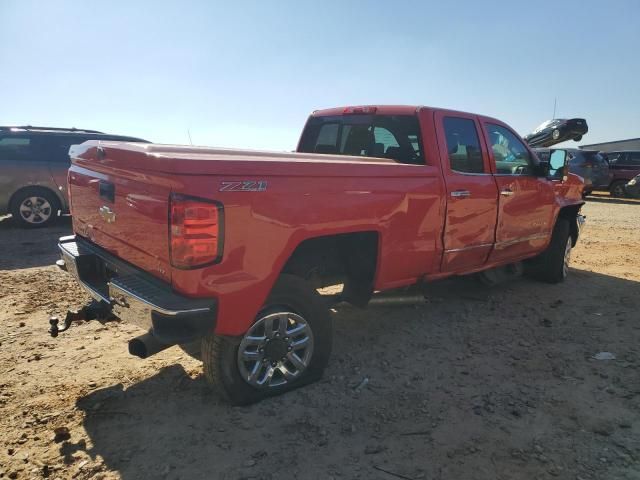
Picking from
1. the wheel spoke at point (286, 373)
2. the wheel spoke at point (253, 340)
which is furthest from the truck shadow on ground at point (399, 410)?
the wheel spoke at point (253, 340)

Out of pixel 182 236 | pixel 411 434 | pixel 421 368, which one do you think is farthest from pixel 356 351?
pixel 182 236

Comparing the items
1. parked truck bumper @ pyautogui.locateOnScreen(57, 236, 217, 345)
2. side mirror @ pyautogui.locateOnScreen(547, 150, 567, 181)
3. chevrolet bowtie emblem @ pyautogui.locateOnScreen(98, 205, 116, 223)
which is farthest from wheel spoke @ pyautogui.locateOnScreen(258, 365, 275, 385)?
side mirror @ pyautogui.locateOnScreen(547, 150, 567, 181)

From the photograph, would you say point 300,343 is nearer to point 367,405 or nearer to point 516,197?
point 367,405

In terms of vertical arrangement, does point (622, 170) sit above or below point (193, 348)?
above

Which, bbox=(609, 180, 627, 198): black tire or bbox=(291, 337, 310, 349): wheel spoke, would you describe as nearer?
bbox=(291, 337, 310, 349): wheel spoke

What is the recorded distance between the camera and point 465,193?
386 centimetres

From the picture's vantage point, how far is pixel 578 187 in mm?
5867

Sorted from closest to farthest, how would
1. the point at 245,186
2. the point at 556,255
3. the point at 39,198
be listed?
1. the point at 245,186
2. the point at 556,255
3. the point at 39,198

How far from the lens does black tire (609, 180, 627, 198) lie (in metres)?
17.0

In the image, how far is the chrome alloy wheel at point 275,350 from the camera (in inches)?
113

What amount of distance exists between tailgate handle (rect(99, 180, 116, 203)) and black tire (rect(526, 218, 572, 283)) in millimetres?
5084

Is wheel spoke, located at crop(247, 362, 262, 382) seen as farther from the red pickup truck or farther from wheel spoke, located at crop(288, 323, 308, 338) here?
wheel spoke, located at crop(288, 323, 308, 338)

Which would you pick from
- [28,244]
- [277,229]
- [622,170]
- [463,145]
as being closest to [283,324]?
[277,229]

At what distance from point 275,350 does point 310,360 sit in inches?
12.7
